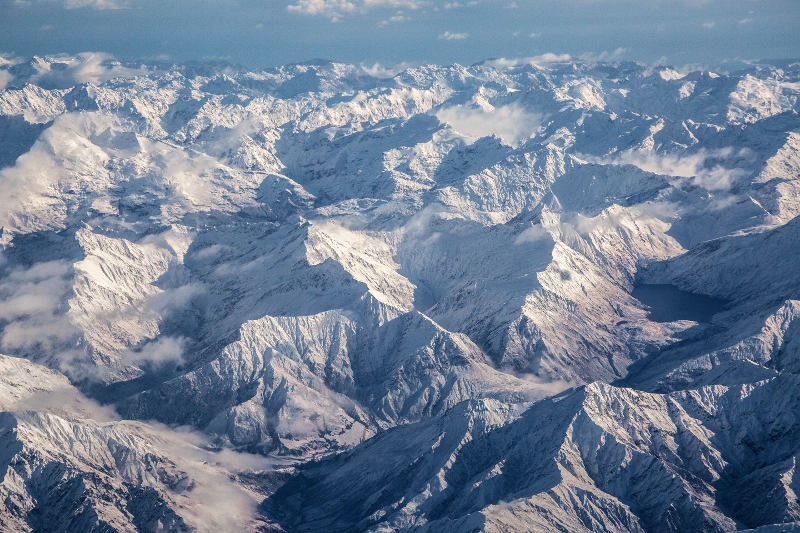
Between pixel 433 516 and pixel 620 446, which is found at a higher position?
pixel 620 446

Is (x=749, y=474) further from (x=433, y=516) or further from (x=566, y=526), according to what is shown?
(x=433, y=516)

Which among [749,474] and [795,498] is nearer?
[795,498]

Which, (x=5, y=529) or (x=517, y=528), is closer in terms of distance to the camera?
(x=517, y=528)

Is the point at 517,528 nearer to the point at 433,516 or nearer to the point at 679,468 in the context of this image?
the point at 433,516

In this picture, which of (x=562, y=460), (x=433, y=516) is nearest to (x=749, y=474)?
(x=562, y=460)

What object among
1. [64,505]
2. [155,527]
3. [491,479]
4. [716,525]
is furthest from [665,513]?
[64,505]

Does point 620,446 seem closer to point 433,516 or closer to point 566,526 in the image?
point 566,526

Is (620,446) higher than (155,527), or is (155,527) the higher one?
(620,446)

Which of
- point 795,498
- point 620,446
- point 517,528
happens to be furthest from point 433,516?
point 795,498
